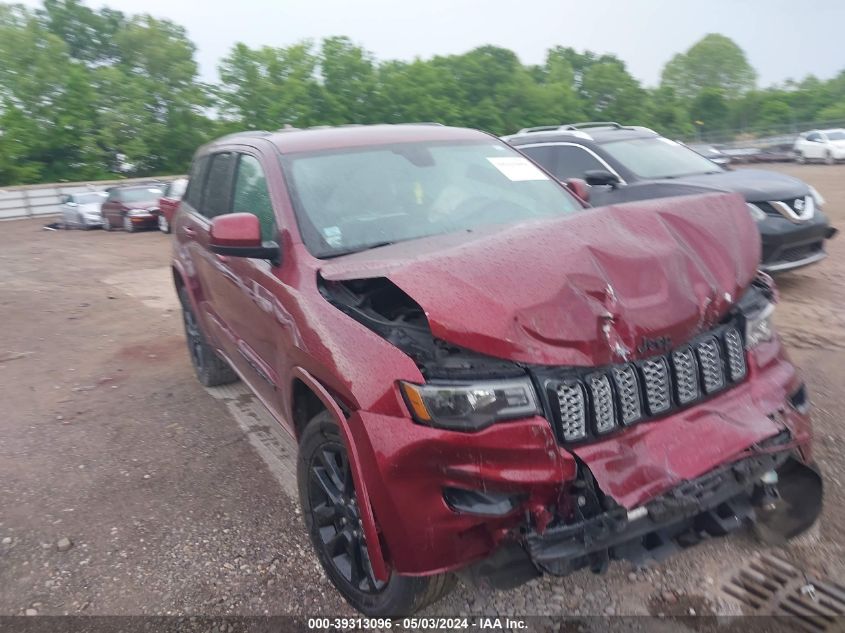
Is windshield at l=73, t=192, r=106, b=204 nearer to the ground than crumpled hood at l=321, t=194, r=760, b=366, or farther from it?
nearer to the ground

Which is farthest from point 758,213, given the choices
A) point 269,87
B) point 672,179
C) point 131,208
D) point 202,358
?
point 269,87

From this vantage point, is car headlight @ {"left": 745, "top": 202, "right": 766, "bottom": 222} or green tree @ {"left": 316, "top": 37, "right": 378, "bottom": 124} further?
green tree @ {"left": 316, "top": 37, "right": 378, "bottom": 124}

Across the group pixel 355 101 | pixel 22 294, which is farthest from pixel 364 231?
pixel 355 101

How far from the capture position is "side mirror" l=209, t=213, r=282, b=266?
3.13m

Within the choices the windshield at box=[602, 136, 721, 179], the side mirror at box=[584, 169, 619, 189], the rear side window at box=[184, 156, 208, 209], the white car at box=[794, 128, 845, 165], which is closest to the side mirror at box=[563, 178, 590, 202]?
the side mirror at box=[584, 169, 619, 189]

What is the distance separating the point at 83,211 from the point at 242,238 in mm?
19832

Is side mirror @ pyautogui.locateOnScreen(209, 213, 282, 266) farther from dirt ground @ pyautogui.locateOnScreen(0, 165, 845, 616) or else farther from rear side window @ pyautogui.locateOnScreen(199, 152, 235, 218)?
dirt ground @ pyautogui.locateOnScreen(0, 165, 845, 616)

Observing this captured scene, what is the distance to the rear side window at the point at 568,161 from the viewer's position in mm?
7734

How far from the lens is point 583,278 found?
2.44m

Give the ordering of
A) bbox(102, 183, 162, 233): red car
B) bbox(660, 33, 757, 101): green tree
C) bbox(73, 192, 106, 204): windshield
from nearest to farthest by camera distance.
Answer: bbox(102, 183, 162, 233): red car → bbox(73, 192, 106, 204): windshield → bbox(660, 33, 757, 101): green tree

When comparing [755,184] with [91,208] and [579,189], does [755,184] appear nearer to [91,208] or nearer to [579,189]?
[579,189]

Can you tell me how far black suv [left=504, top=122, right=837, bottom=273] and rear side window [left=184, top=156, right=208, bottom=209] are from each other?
138 inches

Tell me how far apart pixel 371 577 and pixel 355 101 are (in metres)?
41.1

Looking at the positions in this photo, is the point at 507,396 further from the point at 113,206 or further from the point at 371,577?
the point at 113,206
